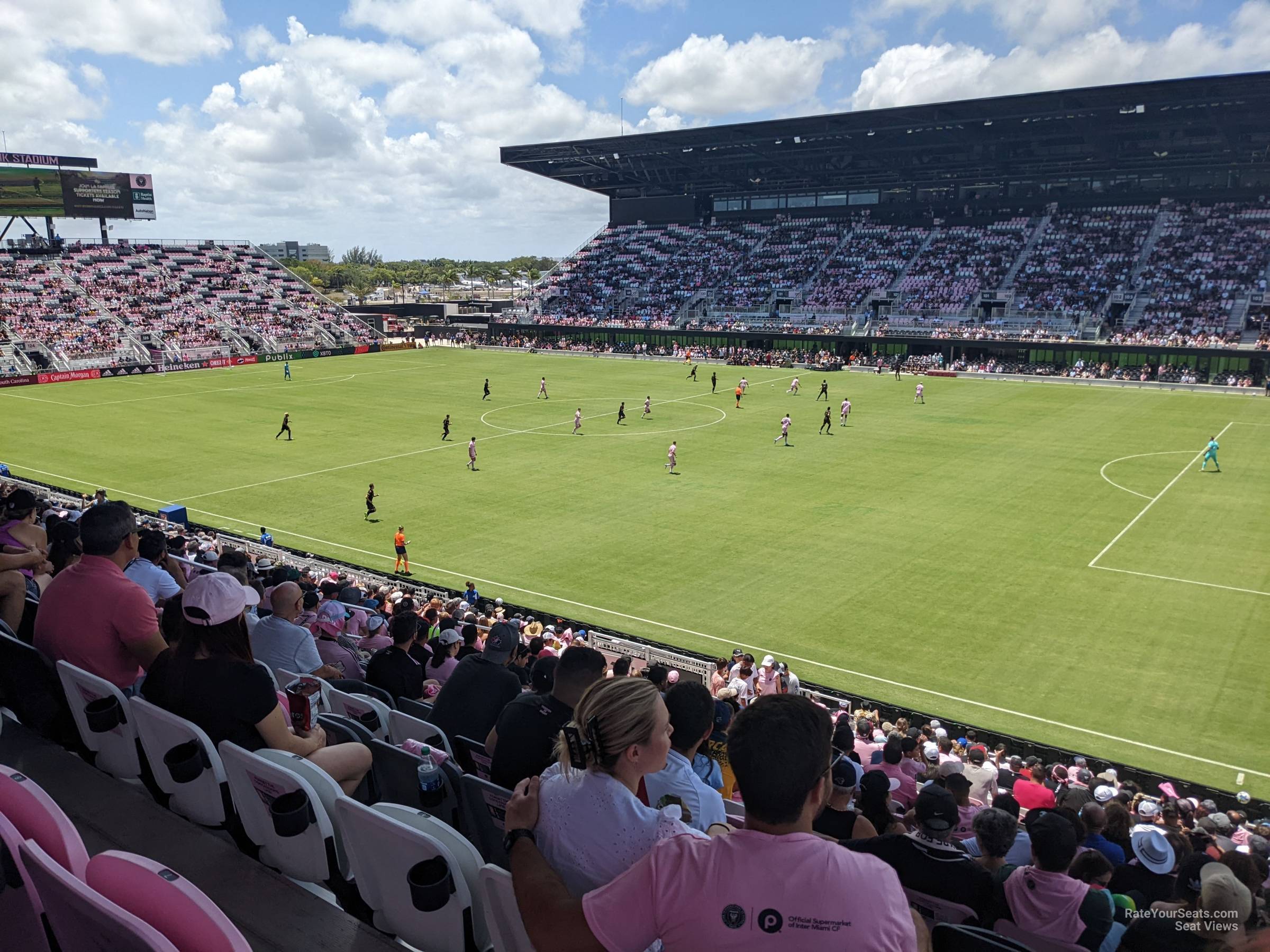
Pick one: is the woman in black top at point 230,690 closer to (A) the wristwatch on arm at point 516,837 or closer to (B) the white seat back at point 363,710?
(B) the white seat back at point 363,710

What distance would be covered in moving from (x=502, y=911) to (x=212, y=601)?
263 cm

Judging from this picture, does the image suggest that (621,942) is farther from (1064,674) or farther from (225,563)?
(1064,674)

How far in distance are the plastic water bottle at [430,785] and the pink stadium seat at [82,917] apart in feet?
6.11

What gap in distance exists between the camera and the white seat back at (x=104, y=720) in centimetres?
564

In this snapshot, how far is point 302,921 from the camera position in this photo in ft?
14.5

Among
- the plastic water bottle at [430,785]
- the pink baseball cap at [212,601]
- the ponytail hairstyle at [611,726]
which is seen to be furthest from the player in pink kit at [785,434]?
the ponytail hairstyle at [611,726]

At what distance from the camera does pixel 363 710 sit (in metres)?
6.97

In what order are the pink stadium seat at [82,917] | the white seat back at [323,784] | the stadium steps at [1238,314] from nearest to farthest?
the pink stadium seat at [82,917] < the white seat back at [323,784] < the stadium steps at [1238,314]

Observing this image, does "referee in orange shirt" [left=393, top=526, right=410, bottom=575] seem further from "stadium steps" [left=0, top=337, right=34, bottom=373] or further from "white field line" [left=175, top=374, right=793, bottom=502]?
"stadium steps" [left=0, top=337, right=34, bottom=373]

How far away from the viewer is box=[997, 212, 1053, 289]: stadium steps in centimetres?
7381

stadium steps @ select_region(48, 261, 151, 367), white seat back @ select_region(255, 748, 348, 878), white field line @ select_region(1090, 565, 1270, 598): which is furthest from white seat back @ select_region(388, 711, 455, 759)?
stadium steps @ select_region(48, 261, 151, 367)

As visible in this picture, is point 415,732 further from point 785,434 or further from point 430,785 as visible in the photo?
point 785,434

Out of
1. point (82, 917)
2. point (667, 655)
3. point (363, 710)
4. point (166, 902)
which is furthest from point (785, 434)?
point (82, 917)

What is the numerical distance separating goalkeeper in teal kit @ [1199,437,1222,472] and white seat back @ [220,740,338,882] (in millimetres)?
36388
